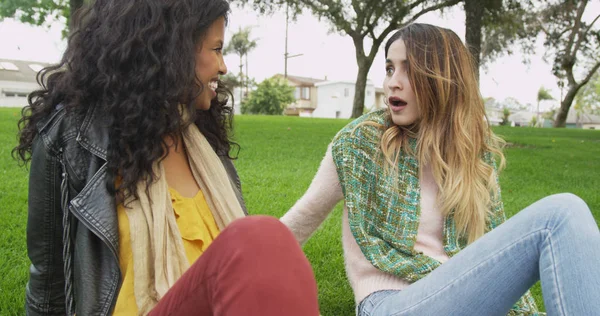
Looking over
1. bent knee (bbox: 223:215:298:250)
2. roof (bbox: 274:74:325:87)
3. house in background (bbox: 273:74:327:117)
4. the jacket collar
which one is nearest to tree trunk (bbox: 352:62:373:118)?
the jacket collar

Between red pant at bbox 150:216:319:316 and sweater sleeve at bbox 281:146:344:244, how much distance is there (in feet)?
2.95

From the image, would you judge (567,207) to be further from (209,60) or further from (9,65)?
(9,65)

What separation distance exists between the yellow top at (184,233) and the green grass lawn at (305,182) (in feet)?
4.59

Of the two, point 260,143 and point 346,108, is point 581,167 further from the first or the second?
point 346,108

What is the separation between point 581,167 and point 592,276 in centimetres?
790

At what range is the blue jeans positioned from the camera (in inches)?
66.5

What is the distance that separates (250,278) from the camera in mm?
1314

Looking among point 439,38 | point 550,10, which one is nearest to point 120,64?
point 439,38

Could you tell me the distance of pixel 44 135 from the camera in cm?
178

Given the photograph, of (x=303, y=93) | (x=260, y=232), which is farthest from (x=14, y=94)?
(x=260, y=232)

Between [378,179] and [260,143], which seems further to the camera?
[260,143]

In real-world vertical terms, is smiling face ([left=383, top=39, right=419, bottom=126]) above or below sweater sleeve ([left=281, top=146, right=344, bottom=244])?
above

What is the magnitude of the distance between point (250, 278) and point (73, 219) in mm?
752

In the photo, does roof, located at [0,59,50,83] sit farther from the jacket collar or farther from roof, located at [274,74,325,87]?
the jacket collar
